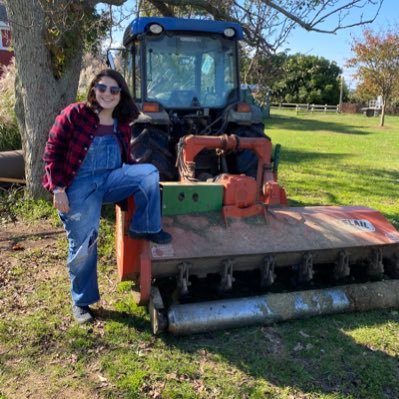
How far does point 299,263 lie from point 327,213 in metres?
0.60

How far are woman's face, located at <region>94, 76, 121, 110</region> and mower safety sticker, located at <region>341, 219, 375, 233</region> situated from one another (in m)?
2.22

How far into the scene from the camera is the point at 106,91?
3521 mm

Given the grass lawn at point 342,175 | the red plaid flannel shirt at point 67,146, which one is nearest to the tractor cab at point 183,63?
the red plaid flannel shirt at point 67,146

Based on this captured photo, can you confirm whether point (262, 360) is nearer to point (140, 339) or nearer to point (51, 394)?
point (140, 339)

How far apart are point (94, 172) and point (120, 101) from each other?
1.83ft

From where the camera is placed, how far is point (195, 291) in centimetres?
430

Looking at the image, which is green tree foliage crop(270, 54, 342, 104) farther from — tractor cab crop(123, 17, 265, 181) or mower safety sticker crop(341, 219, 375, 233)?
mower safety sticker crop(341, 219, 375, 233)

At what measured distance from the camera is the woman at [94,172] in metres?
3.49

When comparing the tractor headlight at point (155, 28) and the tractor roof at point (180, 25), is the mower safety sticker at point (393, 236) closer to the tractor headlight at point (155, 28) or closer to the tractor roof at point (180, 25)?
the tractor roof at point (180, 25)

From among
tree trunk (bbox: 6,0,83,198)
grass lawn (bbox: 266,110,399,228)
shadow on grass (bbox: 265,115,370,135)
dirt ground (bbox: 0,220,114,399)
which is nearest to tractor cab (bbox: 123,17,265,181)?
tree trunk (bbox: 6,0,83,198)

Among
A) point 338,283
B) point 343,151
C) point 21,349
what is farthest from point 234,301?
point 343,151

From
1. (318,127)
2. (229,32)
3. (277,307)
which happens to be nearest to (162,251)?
(277,307)

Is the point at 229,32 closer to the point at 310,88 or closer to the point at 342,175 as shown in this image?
the point at 342,175

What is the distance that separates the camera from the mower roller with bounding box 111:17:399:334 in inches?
148
